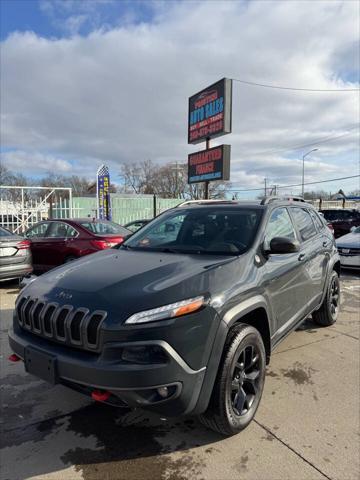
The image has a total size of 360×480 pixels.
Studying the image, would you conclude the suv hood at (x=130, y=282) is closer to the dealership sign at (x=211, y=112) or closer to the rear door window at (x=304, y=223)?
the rear door window at (x=304, y=223)

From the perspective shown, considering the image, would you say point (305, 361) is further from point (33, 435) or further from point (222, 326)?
point (33, 435)

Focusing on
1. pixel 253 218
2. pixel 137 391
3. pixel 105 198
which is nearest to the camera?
pixel 137 391

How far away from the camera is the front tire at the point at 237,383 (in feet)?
7.98

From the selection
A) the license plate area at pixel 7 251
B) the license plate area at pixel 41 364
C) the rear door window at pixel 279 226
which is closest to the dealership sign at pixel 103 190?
the license plate area at pixel 7 251

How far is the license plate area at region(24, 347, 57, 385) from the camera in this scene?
2.33m

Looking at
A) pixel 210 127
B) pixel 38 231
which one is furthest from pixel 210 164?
pixel 38 231

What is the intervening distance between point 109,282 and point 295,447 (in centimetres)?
174

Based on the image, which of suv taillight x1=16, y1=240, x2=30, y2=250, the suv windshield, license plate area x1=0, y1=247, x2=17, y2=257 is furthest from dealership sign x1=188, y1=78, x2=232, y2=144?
the suv windshield

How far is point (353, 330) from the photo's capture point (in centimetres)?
495

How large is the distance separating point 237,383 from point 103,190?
16.6 metres

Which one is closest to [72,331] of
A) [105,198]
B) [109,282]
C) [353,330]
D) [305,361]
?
[109,282]

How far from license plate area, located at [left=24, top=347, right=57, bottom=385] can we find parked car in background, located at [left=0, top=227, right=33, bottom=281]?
5.01 meters

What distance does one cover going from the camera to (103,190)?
60.0 ft

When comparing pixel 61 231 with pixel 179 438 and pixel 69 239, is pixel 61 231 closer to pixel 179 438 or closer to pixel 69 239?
pixel 69 239
